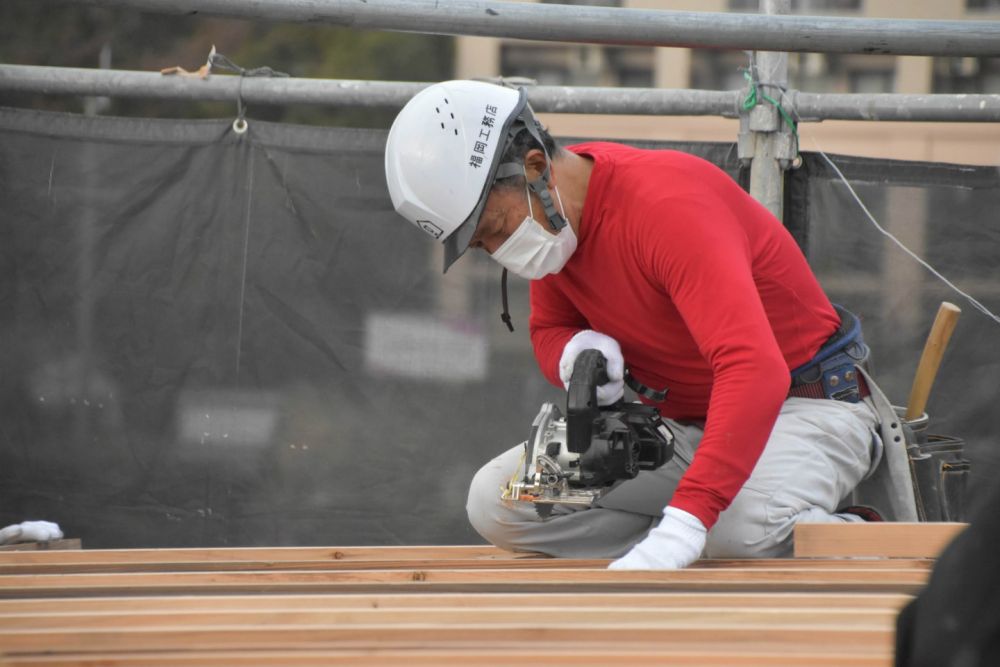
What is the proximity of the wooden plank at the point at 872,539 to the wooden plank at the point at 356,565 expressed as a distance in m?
0.04

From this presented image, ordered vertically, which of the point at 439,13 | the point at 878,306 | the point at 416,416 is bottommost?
the point at 416,416

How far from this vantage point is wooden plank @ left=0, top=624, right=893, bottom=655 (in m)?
1.83

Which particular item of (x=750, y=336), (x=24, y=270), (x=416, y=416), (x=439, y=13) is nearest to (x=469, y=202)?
(x=439, y=13)

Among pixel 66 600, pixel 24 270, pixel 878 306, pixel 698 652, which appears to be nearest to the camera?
pixel 698 652

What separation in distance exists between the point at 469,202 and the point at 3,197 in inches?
98.0

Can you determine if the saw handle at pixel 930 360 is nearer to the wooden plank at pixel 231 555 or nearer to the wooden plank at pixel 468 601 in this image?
the wooden plank at pixel 231 555

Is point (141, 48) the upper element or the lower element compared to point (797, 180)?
upper

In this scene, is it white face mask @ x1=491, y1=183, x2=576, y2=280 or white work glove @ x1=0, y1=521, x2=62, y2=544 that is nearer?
white face mask @ x1=491, y1=183, x2=576, y2=280

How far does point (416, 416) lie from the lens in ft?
14.1

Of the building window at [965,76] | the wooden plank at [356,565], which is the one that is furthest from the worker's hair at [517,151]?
the building window at [965,76]

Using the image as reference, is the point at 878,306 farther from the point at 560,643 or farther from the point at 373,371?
the point at 560,643

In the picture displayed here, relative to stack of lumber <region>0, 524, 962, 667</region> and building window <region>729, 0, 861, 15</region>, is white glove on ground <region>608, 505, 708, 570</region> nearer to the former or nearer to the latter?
stack of lumber <region>0, 524, 962, 667</region>

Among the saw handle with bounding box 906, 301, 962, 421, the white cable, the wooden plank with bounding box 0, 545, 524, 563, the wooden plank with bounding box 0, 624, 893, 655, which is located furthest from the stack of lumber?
the white cable

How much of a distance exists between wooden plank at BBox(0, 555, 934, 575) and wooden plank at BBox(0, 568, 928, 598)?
0.15m
